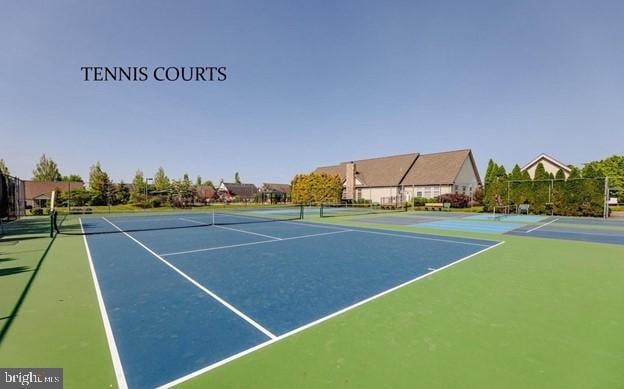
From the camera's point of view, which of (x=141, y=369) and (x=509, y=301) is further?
(x=509, y=301)

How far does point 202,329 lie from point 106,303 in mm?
2303

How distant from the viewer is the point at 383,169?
4641 centimetres

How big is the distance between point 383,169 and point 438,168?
8.94m

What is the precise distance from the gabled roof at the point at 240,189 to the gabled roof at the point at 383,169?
3686 cm

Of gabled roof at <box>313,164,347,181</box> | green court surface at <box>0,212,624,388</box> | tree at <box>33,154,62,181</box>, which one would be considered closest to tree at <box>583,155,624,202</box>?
gabled roof at <box>313,164,347,181</box>

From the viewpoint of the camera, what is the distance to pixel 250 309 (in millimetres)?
4703

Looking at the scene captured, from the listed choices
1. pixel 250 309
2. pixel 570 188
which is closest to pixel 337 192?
pixel 570 188

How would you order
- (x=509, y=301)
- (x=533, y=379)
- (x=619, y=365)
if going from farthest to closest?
(x=509, y=301) < (x=619, y=365) < (x=533, y=379)

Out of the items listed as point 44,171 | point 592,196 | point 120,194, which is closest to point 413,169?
point 592,196

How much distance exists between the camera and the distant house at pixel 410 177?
3809cm

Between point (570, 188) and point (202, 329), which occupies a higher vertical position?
point (570, 188)

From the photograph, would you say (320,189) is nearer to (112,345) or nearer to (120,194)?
(120,194)

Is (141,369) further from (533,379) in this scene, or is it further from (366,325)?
(533,379)

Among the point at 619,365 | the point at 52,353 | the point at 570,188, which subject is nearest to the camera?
the point at 619,365
